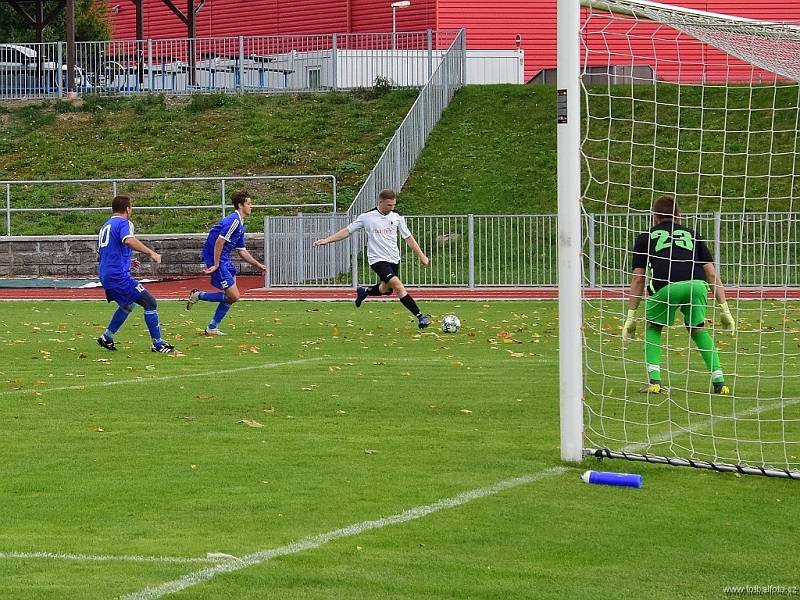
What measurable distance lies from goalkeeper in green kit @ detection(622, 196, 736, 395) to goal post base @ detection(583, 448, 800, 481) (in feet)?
9.13

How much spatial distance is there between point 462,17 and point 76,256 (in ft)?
61.4

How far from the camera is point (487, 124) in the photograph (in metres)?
38.1

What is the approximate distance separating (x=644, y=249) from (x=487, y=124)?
27016mm

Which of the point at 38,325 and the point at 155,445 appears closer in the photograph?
the point at 155,445

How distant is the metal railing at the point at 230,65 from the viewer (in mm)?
41875

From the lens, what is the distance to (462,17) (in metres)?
45.1

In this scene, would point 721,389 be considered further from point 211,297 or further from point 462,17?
point 462,17

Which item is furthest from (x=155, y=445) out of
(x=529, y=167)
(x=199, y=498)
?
(x=529, y=167)

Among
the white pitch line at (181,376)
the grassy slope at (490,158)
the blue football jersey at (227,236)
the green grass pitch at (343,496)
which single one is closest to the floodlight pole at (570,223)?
the green grass pitch at (343,496)

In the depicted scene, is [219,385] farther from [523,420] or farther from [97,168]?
[97,168]

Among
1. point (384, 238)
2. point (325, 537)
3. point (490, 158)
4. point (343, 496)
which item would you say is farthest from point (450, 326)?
point (490, 158)

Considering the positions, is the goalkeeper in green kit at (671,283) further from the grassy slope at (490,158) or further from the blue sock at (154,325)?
the grassy slope at (490,158)

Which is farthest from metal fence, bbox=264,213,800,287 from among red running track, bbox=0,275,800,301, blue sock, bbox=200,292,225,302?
blue sock, bbox=200,292,225,302

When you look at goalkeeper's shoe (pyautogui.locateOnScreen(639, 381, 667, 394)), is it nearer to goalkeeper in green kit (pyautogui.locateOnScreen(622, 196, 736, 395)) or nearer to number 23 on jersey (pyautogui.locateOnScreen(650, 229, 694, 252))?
goalkeeper in green kit (pyautogui.locateOnScreen(622, 196, 736, 395))
